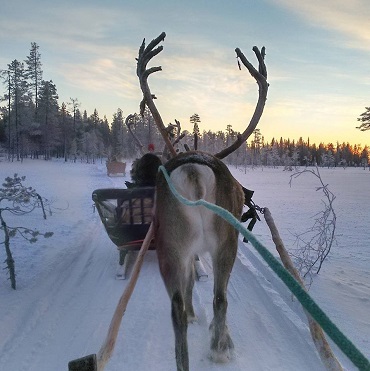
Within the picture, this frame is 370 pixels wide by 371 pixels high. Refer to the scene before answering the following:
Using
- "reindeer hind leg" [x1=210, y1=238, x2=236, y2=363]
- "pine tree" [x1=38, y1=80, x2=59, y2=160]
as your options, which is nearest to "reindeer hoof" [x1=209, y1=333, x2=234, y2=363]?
"reindeer hind leg" [x1=210, y1=238, x2=236, y2=363]

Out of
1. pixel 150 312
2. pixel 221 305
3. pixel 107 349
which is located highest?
pixel 107 349

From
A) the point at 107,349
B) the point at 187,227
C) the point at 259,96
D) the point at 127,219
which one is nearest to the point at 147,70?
the point at 259,96

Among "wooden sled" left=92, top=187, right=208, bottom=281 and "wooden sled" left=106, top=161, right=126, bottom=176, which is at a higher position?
"wooden sled" left=92, top=187, right=208, bottom=281

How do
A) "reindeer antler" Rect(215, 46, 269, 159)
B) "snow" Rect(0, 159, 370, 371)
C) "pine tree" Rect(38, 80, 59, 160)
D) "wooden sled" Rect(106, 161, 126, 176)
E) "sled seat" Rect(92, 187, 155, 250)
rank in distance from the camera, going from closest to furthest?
"snow" Rect(0, 159, 370, 371) < "reindeer antler" Rect(215, 46, 269, 159) < "sled seat" Rect(92, 187, 155, 250) < "wooden sled" Rect(106, 161, 126, 176) < "pine tree" Rect(38, 80, 59, 160)

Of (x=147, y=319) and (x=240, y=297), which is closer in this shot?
(x=147, y=319)

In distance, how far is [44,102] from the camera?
6000 cm

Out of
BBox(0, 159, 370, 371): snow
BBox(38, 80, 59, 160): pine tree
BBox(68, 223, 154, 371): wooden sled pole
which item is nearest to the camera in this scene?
BBox(68, 223, 154, 371): wooden sled pole

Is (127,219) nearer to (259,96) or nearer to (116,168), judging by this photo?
(259,96)

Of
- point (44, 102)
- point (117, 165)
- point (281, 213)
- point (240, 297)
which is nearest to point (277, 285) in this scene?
point (240, 297)

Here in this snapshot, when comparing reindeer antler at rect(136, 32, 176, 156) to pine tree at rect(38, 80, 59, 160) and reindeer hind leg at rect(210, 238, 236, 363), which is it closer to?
reindeer hind leg at rect(210, 238, 236, 363)

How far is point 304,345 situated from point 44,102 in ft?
213

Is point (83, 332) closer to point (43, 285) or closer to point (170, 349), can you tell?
point (170, 349)

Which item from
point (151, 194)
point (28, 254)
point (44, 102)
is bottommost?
point (28, 254)

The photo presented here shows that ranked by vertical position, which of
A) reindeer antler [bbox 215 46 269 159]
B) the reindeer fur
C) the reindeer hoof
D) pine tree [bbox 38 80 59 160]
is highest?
pine tree [bbox 38 80 59 160]
